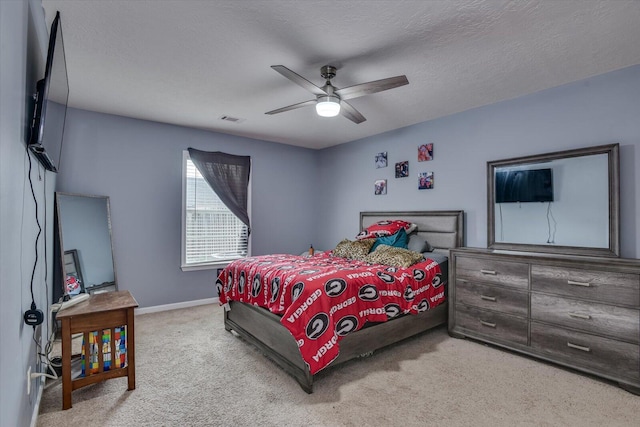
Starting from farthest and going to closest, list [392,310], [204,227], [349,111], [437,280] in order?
1. [204,227]
2. [437,280]
3. [349,111]
4. [392,310]

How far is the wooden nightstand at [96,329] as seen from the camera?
6.81 ft

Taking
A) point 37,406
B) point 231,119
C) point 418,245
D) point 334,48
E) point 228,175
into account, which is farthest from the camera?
point 228,175

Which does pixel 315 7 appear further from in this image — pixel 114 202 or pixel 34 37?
pixel 114 202

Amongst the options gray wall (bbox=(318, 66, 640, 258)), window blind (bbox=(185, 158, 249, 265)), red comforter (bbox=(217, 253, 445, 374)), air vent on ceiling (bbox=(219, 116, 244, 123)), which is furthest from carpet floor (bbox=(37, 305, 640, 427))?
air vent on ceiling (bbox=(219, 116, 244, 123))

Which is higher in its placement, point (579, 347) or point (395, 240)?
point (395, 240)

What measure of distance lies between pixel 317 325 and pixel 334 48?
2.10 m

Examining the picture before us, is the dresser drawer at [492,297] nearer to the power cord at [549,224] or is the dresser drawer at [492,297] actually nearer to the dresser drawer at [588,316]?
the dresser drawer at [588,316]

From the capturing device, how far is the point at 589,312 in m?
2.49

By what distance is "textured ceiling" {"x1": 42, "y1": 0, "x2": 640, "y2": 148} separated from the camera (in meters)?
1.96

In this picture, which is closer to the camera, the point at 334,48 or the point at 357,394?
the point at 357,394

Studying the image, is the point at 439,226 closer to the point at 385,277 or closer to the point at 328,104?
the point at 385,277

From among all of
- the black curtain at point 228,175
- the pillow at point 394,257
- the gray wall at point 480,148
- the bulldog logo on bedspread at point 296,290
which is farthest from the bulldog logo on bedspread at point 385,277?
the black curtain at point 228,175

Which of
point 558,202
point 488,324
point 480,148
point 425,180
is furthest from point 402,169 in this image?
point 488,324

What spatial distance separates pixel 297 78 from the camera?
2330mm
